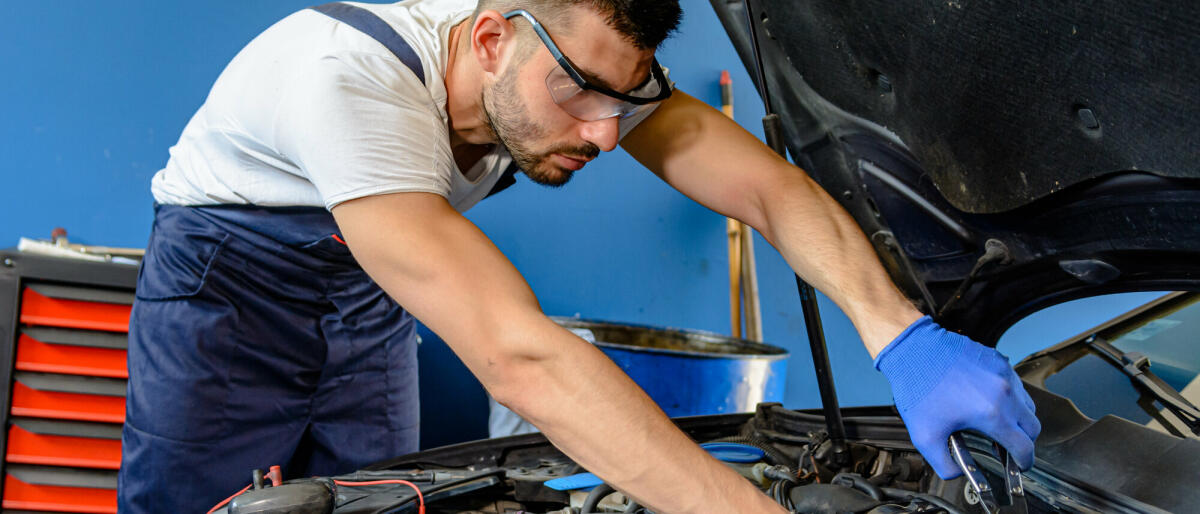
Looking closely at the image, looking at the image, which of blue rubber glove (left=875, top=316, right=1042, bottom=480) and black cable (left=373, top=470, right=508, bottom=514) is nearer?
blue rubber glove (left=875, top=316, right=1042, bottom=480)

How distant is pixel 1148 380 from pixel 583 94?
2.65 feet

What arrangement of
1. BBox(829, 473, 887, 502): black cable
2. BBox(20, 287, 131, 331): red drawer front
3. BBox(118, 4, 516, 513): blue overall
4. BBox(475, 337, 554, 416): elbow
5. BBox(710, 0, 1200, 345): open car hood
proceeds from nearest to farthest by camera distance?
BBox(710, 0, 1200, 345): open car hood → BBox(475, 337, 554, 416): elbow → BBox(829, 473, 887, 502): black cable → BBox(118, 4, 516, 513): blue overall → BBox(20, 287, 131, 331): red drawer front

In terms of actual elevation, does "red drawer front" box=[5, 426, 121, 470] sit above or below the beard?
below

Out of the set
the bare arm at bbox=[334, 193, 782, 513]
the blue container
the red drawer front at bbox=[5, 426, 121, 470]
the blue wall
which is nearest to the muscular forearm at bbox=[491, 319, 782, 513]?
the bare arm at bbox=[334, 193, 782, 513]

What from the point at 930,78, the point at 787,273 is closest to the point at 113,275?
the point at 930,78

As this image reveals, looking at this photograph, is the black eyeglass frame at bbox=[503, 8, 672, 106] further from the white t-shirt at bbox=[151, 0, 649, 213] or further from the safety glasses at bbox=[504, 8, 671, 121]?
the white t-shirt at bbox=[151, 0, 649, 213]

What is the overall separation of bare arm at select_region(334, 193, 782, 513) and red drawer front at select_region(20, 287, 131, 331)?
1.02 m

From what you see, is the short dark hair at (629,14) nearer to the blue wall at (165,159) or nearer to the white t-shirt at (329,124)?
the white t-shirt at (329,124)

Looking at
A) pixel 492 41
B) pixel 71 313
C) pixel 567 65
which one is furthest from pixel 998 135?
pixel 71 313

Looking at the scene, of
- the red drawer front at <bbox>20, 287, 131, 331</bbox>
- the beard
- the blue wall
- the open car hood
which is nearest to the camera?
the open car hood

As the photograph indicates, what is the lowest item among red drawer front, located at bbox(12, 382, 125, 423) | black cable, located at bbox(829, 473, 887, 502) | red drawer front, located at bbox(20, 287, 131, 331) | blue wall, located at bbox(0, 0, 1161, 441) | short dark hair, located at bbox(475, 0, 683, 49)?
black cable, located at bbox(829, 473, 887, 502)

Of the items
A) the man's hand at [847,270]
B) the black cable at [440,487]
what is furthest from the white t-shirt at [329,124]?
the black cable at [440,487]

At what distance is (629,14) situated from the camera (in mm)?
974

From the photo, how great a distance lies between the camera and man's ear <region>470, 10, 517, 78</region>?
1025mm
